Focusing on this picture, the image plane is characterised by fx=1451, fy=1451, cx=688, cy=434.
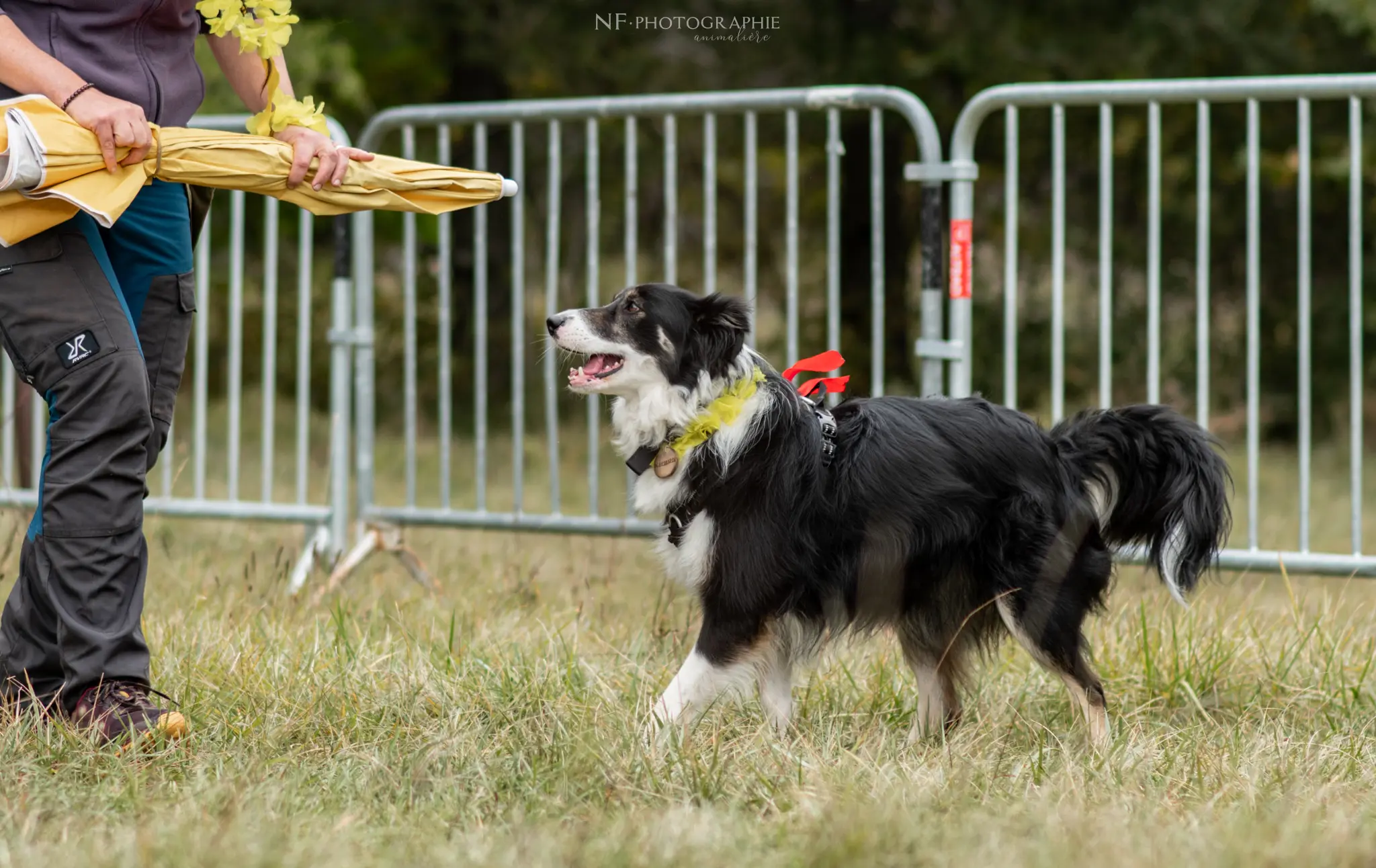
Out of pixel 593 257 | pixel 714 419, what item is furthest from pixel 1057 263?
pixel 714 419

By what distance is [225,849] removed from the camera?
2402 millimetres

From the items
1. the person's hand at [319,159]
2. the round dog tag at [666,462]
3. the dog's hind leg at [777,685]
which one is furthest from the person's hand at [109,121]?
the dog's hind leg at [777,685]

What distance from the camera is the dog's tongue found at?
353 cm

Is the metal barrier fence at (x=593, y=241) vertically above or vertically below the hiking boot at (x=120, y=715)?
above

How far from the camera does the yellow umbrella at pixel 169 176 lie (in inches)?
112

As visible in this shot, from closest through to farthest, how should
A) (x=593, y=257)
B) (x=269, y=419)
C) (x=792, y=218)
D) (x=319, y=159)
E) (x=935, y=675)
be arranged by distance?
1. (x=319, y=159)
2. (x=935, y=675)
3. (x=792, y=218)
4. (x=593, y=257)
5. (x=269, y=419)

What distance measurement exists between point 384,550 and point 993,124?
286 inches

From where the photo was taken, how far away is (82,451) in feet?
10.1

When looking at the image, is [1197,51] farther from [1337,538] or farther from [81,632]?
[81,632]

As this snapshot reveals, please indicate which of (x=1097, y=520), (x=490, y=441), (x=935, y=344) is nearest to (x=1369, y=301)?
(x=490, y=441)

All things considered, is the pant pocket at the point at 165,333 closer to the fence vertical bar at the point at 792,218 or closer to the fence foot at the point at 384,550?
the fence foot at the point at 384,550

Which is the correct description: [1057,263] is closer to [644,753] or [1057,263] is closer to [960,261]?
[960,261]

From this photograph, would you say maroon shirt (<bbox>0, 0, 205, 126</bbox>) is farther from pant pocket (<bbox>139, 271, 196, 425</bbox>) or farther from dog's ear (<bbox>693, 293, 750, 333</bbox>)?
dog's ear (<bbox>693, 293, 750, 333</bbox>)

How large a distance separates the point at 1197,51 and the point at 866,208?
2555 mm
